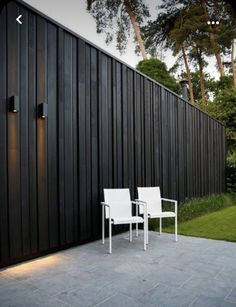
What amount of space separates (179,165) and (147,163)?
1563mm

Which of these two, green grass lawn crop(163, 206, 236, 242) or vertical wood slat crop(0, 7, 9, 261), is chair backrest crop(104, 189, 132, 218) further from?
vertical wood slat crop(0, 7, 9, 261)

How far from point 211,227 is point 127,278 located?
315cm

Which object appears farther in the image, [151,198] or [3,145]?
[151,198]

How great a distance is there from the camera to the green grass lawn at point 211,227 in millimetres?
5168

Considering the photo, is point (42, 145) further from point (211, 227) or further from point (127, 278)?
point (211, 227)

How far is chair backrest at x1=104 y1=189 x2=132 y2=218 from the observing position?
4.66 m

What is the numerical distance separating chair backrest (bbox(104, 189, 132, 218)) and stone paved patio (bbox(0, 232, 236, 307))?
1.66 feet

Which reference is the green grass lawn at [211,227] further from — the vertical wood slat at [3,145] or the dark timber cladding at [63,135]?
the vertical wood slat at [3,145]

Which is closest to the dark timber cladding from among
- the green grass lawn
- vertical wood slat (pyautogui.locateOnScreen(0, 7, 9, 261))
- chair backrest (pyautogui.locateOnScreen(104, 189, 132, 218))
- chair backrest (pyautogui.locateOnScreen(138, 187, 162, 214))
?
vertical wood slat (pyautogui.locateOnScreen(0, 7, 9, 261))

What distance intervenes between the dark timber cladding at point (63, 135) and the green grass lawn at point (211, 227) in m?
1.01

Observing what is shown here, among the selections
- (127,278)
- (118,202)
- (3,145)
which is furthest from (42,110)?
(127,278)

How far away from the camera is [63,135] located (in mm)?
4297

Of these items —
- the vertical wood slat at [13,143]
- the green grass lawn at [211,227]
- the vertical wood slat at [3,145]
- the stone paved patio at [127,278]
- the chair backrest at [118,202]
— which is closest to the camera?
the stone paved patio at [127,278]

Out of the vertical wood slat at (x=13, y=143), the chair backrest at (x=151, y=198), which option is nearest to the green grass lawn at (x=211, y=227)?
the chair backrest at (x=151, y=198)
